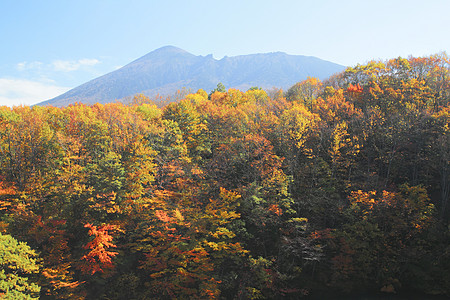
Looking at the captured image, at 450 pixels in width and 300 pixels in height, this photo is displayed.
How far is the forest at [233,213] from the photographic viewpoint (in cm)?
2445

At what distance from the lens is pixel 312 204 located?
1105 inches

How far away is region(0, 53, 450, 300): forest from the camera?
80.2ft

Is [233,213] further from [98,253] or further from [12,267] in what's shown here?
[12,267]

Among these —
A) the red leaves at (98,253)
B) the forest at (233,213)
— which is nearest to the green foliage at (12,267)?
the forest at (233,213)

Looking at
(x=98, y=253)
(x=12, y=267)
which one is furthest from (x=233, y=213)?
(x=12, y=267)

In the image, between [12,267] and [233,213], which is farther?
[233,213]

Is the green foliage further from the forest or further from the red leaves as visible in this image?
the red leaves

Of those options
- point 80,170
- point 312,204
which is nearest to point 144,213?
point 80,170

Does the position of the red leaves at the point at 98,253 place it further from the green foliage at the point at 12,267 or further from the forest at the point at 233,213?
the green foliage at the point at 12,267

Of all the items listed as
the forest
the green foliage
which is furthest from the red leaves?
the green foliage

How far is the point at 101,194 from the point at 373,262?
28.8 m

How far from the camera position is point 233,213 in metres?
24.8

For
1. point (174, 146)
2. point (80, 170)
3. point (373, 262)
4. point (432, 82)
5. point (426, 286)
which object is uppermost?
point (432, 82)

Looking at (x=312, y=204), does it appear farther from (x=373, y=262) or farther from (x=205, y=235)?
(x=205, y=235)
